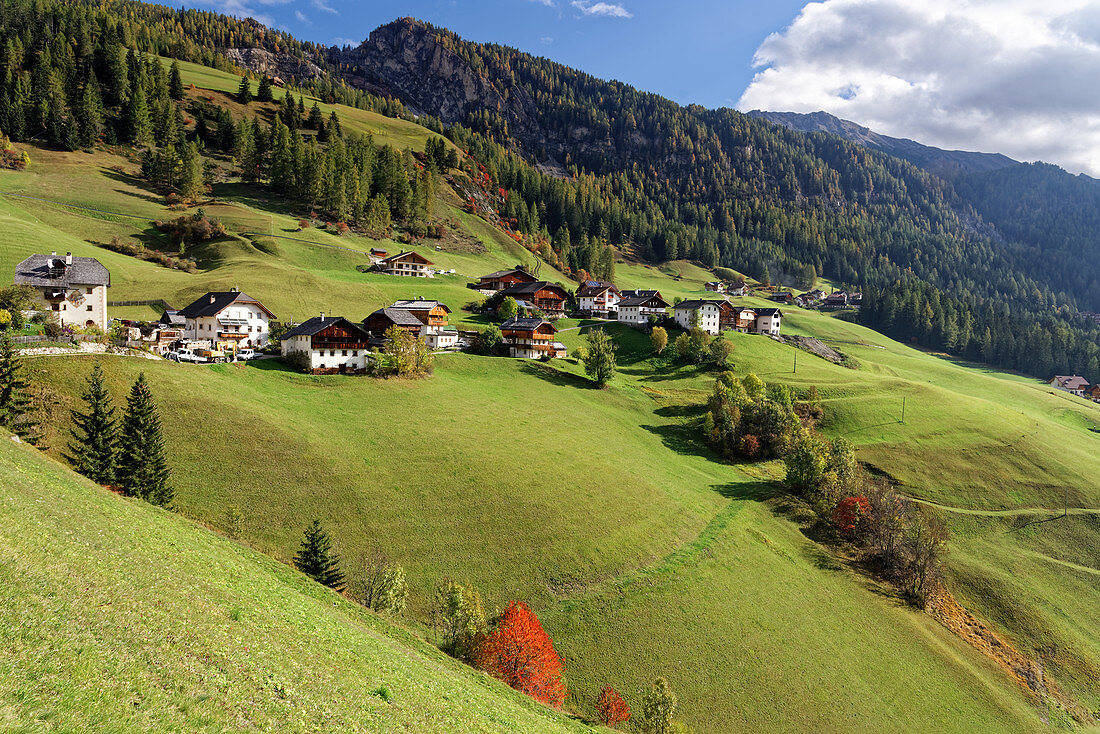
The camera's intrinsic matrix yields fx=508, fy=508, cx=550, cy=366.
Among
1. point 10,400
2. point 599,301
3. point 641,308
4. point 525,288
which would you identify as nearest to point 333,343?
point 10,400

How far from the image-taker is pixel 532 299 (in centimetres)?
11825

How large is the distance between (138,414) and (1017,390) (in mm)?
145890

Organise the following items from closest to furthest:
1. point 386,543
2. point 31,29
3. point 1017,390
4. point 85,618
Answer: point 85,618 → point 386,543 → point 1017,390 → point 31,29

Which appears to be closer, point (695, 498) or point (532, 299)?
point (695, 498)

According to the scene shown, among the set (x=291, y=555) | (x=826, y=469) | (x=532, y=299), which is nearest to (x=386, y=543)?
(x=291, y=555)

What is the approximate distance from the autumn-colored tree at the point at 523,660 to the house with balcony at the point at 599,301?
99.3 meters

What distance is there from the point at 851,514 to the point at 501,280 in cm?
9154

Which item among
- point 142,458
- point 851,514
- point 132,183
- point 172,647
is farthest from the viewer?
point 132,183

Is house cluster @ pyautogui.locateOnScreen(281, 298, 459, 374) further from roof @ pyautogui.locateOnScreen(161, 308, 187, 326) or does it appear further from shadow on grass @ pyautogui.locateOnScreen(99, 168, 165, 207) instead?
shadow on grass @ pyautogui.locateOnScreen(99, 168, 165, 207)

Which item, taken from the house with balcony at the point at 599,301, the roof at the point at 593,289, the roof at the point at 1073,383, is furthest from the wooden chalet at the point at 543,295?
the roof at the point at 1073,383

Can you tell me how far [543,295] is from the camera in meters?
121

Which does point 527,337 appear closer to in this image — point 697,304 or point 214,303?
point 697,304

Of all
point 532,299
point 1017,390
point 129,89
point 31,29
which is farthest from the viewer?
point 31,29

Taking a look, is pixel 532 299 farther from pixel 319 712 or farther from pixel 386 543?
pixel 319 712
